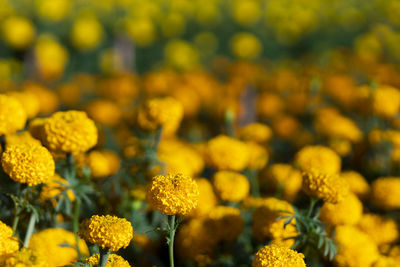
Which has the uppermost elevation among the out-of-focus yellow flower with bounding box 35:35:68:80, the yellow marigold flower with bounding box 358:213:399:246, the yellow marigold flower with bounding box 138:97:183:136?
the yellow marigold flower with bounding box 138:97:183:136

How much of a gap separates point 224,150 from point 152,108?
0.36 m

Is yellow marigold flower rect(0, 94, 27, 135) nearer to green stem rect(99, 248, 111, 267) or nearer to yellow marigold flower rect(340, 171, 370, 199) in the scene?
green stem rect(99, 248, 111, 267)

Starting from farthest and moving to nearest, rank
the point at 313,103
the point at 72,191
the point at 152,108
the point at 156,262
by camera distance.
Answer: the point at 313,103 → the point at 152,108 → the point at 156,262 → the point at 72,191

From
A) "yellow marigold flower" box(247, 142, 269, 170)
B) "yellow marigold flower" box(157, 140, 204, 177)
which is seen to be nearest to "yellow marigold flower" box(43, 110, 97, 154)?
"yellow marigold flower" box(157, 140, 204, 177)

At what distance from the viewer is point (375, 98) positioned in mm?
2539

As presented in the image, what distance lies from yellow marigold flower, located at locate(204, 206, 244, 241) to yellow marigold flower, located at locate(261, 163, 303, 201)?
0.42 m

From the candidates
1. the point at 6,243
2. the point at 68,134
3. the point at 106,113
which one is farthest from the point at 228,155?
the point at 106,113

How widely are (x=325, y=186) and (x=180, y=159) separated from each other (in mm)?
774

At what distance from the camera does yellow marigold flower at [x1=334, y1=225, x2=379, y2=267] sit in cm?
175

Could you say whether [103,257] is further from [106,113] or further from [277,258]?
[106,113]

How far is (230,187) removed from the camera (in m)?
1.97

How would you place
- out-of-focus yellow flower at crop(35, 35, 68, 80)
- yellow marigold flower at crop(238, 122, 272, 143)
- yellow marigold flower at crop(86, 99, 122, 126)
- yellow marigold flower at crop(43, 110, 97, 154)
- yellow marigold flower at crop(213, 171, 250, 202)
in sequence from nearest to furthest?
1. yellow marigold flower at crop(43, 110, 97, 154)
2. yellow marigold flower at crop(213, 171, 250, 202)
3. yellow marigold flower at crop(238, 122, 272, 143)
4. yellow marigold flower at crop(86, 99, 122, 126)
5. out-of-focus yellow flower at crop(35, 35, 68, 80)

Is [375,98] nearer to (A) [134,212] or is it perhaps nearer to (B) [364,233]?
(B) [364,233]

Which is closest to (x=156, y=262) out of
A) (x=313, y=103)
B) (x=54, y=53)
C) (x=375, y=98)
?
(x=375, y=98)
